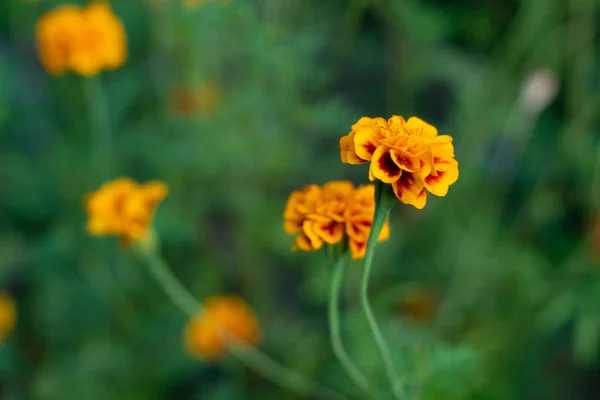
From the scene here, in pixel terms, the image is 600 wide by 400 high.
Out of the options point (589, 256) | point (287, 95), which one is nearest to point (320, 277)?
point (287, 95)

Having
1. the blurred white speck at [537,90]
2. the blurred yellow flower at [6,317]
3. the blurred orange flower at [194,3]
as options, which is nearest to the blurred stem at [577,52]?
the blurred white speck at [537,90]

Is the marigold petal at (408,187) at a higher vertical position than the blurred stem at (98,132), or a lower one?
higher

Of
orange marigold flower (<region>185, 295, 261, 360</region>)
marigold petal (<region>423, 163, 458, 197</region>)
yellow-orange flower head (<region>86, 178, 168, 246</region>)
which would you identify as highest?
marigold petal (<region>423, 163, 458, 197</region>)

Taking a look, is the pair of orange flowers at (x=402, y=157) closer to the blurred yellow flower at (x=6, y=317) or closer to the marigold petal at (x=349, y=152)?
the marigold petal at (x=349, y=152)

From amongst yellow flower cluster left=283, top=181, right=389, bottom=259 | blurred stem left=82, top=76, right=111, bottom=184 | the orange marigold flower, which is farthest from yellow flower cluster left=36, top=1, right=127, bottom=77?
yellow flower cluster left=283, top=181, right=389, bottom=259

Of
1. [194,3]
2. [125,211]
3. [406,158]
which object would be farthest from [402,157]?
[194,3]

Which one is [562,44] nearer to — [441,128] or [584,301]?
[441,128]

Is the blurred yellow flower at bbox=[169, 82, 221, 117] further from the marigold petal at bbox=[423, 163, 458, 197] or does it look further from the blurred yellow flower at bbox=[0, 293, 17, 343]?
the marigold petal at bbox=[423, 163, 458, 197]

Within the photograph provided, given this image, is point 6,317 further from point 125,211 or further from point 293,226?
point 293,226
